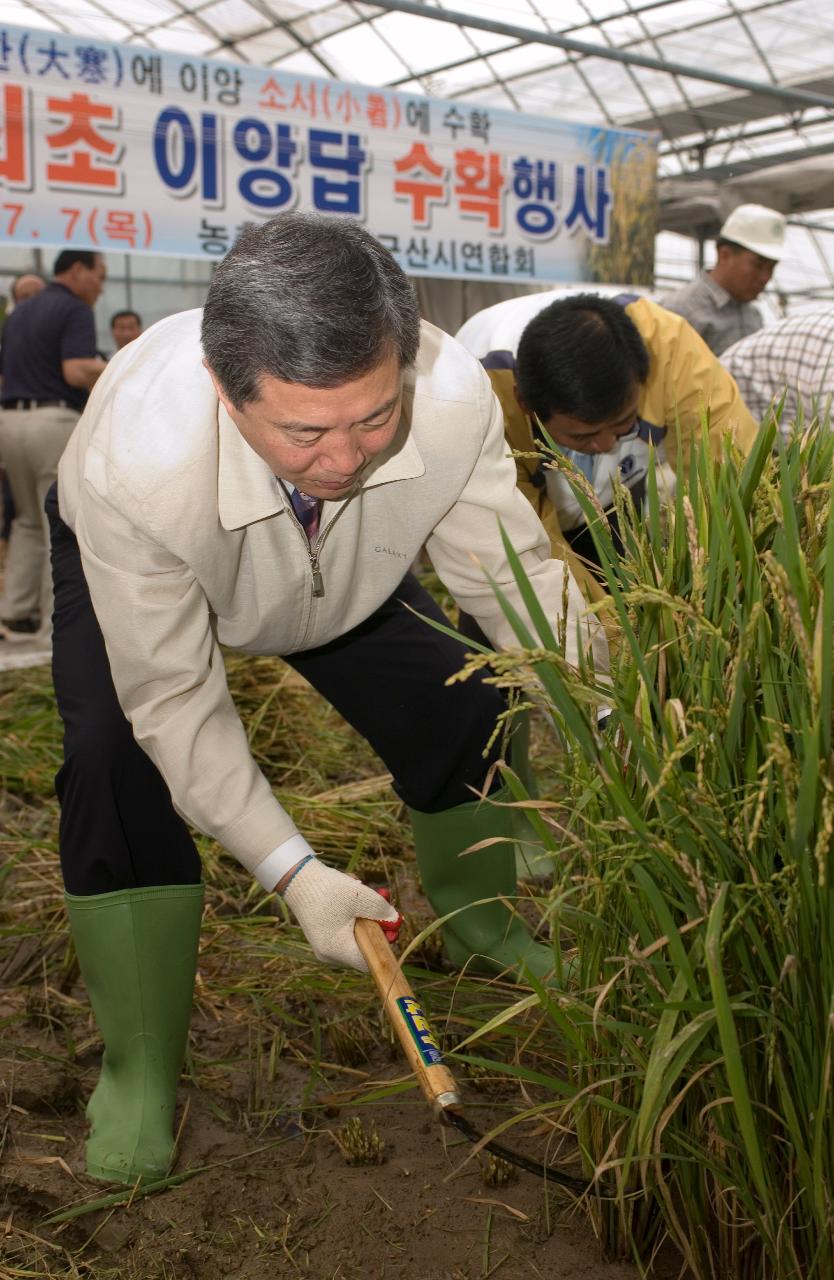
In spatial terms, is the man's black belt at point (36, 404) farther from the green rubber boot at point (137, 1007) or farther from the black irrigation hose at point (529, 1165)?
the black irrigation hose at point (529, 1165)

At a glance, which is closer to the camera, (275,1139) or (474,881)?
(275,1139)

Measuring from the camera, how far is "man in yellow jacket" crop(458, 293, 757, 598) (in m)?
2.20

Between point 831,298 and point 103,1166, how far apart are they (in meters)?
15.9

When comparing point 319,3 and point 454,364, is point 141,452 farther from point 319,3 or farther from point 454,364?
point 319,3

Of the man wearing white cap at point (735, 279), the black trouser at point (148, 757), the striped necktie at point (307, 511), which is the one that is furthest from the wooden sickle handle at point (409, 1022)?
the man wearing white cap at point (735, 279)

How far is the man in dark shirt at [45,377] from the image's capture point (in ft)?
15.0

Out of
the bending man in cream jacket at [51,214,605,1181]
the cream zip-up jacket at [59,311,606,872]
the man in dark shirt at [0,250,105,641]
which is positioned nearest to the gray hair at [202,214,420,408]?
the bending man in cream jacket at [51,214,605,1181]

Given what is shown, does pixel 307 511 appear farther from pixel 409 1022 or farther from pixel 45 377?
pixel 45 377

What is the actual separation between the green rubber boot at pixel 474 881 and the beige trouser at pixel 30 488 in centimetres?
270

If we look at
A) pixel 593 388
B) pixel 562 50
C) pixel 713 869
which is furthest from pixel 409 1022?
pixel 562 50

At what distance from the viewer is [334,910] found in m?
1.58

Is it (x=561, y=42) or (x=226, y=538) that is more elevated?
(x=561, y=42)

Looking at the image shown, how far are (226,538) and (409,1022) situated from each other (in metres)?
0.65

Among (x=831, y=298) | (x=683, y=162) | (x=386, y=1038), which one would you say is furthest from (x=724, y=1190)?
(x=831, y=298)
